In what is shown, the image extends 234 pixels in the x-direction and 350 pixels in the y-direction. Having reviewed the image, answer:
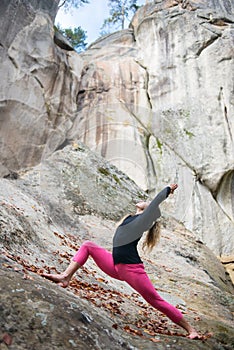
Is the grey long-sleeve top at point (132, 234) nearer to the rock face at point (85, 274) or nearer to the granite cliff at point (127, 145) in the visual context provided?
the rock face at point (85, 274)

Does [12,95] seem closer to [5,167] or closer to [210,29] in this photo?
[5,167]

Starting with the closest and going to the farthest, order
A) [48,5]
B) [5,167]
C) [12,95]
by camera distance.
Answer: [5,167], [12,95], [48,5]

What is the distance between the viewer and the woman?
392cm

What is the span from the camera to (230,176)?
19094mm

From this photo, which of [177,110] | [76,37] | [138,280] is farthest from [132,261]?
[76,37]

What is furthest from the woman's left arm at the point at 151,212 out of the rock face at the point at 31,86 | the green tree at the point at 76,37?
the green tree at the point at 76,37

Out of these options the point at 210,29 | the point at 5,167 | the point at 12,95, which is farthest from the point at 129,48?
the point at 5,167

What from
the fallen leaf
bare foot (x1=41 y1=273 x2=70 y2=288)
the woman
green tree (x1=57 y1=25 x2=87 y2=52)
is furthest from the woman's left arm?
green tree (x1=57 y1=25 x2=87 y2=52)

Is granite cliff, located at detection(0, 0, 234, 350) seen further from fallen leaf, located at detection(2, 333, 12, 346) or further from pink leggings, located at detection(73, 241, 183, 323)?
fallen leaf, located at detection(2, 333, 12, 346)

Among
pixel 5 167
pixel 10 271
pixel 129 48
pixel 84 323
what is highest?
pixel 129 48

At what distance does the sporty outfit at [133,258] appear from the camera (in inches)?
154

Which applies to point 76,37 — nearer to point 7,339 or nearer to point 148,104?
point 148,104

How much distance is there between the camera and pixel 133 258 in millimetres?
3992

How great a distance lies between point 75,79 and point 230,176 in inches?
393
